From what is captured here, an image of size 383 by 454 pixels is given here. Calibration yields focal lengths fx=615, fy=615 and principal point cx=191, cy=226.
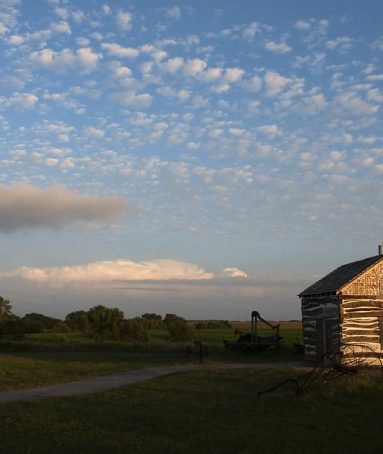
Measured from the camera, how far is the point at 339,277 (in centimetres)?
3047

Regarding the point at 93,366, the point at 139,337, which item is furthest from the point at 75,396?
the point at 139,337

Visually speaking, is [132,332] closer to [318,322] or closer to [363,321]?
[318,322]

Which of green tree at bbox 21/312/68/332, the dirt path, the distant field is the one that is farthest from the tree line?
the dirt path

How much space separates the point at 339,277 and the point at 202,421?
61.5 ft

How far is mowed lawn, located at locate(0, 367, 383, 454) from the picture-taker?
1079 cm

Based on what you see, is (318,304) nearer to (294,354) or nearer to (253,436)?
(294,354)

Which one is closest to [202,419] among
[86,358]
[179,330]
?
[86,358]

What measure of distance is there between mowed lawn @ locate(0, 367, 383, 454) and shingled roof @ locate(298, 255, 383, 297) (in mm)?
10713

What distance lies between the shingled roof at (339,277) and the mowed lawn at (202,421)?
Answer: 10.7 metres

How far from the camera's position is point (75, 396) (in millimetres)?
17359

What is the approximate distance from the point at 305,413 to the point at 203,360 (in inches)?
683

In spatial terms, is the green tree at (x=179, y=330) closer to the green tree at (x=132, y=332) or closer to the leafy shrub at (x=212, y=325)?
the green tree at (x=132, y=332)

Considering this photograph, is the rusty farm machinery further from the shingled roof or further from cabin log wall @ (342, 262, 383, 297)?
cabin log wall @ (342, 262, 383, 297)

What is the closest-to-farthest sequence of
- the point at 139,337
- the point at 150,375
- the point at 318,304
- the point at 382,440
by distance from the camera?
1. the point at 382,440
2. the point at 150,375
3. the point at 318,304
4. the point at 139,337
